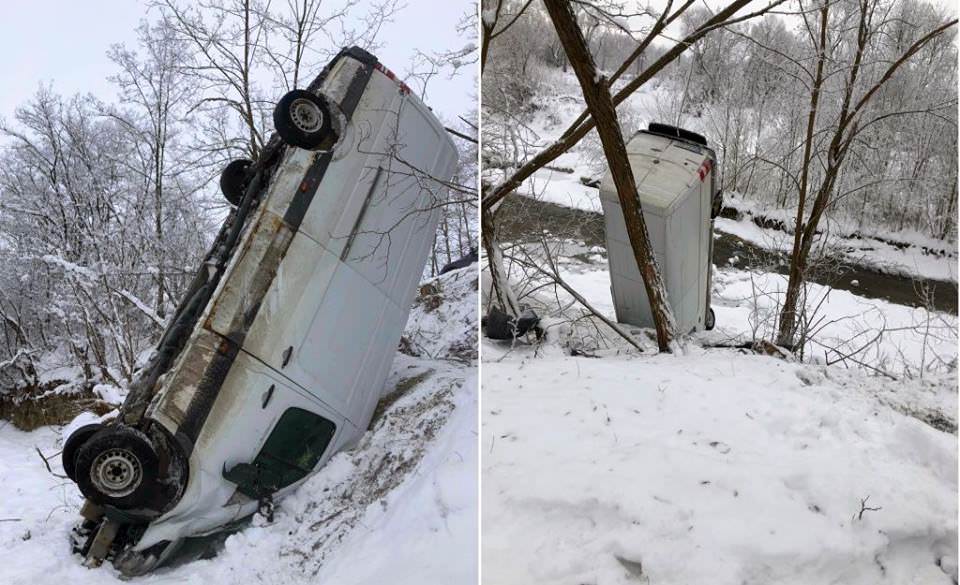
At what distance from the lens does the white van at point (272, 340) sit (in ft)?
9.57

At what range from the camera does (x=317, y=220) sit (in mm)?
3350

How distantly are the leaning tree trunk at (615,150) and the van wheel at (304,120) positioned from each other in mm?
1231

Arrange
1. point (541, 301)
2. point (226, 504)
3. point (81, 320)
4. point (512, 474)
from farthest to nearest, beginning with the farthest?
point (81, 320) < point (541, 301) < point (226, 504) < point (512, 474)

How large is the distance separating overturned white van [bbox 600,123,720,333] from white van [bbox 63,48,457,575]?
1518 millimetres

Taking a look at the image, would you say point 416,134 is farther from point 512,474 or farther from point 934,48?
point 934,48

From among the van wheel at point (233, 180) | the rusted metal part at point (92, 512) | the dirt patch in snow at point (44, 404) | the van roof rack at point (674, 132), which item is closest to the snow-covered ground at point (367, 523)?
the rusted metal part at point (92, 512)

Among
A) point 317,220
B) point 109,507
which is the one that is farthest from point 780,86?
point 109,507

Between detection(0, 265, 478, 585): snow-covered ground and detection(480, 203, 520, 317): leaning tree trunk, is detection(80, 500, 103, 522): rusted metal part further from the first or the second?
detection(480, 203, 520, 317): leaning tree trunk

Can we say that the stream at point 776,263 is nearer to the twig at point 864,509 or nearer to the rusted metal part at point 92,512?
the twig at point 864,509

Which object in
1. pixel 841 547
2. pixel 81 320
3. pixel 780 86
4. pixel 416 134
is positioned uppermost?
pixel 780 86

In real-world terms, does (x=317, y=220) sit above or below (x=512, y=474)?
above

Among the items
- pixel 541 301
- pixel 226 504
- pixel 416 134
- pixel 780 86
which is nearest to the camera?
pixel 226 504

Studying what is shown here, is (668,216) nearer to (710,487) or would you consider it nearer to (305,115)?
(305,115)

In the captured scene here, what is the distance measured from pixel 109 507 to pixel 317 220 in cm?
162
